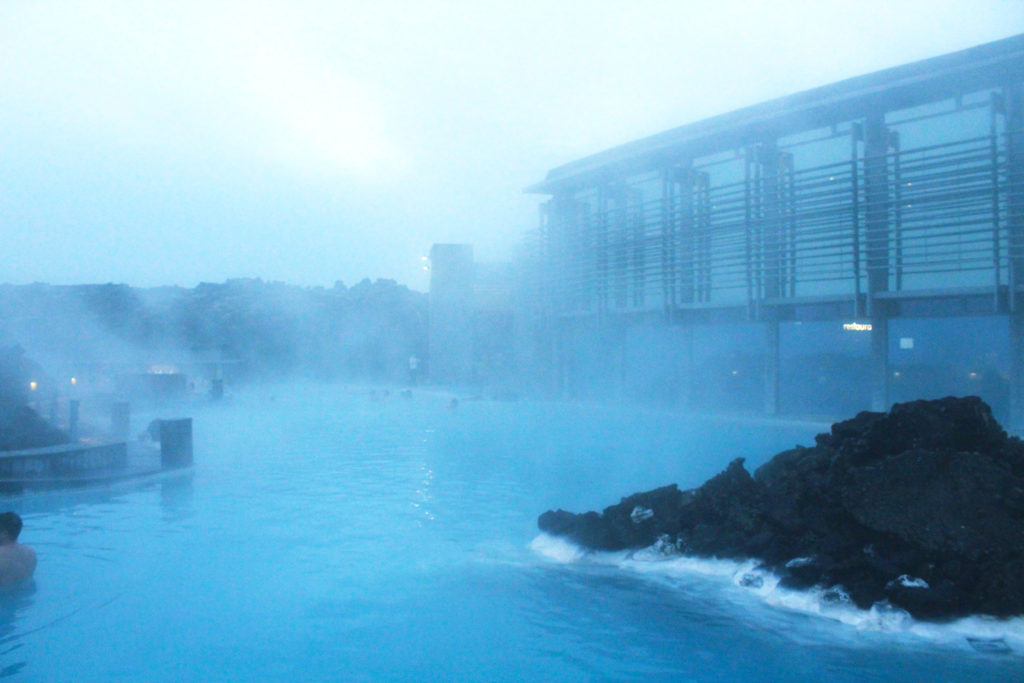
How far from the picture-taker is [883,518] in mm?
5602

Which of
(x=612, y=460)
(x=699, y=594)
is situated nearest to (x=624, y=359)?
(x=612, y=460)

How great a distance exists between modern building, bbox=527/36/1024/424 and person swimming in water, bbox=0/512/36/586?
14.5m

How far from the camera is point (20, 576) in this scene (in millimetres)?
6230

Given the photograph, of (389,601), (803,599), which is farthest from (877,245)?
(389,601)

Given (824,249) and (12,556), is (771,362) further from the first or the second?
(12,556)

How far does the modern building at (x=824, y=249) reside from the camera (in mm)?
14922

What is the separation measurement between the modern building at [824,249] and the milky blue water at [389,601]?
804 centimetres

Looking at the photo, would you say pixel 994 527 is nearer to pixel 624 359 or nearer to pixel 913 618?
pixel 913 618

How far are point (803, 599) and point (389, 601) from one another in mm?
2886

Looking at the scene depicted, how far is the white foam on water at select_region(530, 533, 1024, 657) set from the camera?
487 centimetres

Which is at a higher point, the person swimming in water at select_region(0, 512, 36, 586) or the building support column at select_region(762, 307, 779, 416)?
the building support column at select_region(762, 307, 779, 416)

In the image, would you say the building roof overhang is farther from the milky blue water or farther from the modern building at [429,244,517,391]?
the modern building at [429,244,517,391]

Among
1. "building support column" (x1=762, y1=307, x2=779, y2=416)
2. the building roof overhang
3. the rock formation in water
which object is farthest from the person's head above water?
the building roof overhang

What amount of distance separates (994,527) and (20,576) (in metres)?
7.00
